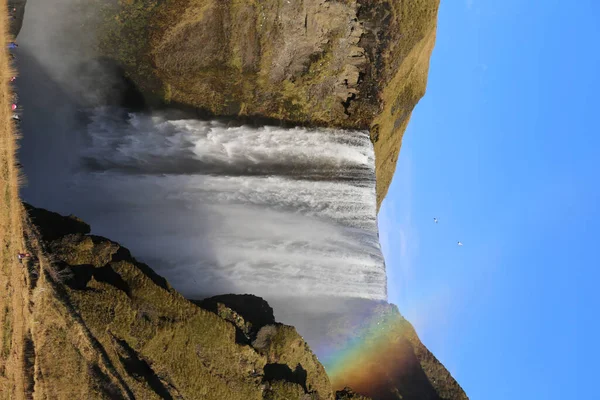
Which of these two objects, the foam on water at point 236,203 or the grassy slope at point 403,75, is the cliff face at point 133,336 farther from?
the grassy slope at point 403,75

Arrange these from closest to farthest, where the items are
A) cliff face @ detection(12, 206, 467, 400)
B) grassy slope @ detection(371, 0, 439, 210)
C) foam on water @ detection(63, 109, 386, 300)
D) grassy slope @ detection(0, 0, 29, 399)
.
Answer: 1. grassy slope @ detection(0, 0, 29, 399)
2. cliff face @ detection(12, 206, 467, 400)
3. foam on water @ detection(63, 109, 386, 300)
4. grassy slope @ detection(371, 0, 439, 210)

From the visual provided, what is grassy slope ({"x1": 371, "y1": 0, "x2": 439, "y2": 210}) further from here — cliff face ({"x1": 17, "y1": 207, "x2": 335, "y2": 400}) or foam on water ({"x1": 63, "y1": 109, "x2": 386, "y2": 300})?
cliff face ({"x1": 17, "y1": 207, "x2": 335, "y2": 400})

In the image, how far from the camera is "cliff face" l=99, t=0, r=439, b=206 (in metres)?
19.6

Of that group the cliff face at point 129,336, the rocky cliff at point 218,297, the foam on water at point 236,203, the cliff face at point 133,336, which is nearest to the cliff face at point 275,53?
the rocky cliff at point 218,297

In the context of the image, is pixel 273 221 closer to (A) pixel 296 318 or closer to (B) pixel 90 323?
(A) pixel 296 318

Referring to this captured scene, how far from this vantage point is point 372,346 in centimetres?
2498

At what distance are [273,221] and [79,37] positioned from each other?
31.2 ft

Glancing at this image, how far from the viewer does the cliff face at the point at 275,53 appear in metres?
19.6

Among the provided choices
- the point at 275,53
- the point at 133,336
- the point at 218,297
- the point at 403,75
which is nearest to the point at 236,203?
the point at 218,297

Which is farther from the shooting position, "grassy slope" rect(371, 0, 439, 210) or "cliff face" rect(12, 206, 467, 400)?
"grassy slope" rect(371, 0, 439, 210)

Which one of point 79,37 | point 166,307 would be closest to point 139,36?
point 79,37

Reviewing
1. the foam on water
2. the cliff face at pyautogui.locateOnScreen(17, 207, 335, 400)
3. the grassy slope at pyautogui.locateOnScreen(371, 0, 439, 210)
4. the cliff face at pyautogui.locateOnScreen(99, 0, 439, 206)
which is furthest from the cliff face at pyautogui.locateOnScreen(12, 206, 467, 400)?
the grassy slope at pyautogui.locateOnScreen(371, 0, 439, 210)

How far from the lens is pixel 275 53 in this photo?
21.4m

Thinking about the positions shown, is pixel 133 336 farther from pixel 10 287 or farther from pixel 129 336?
pixel 10 287
